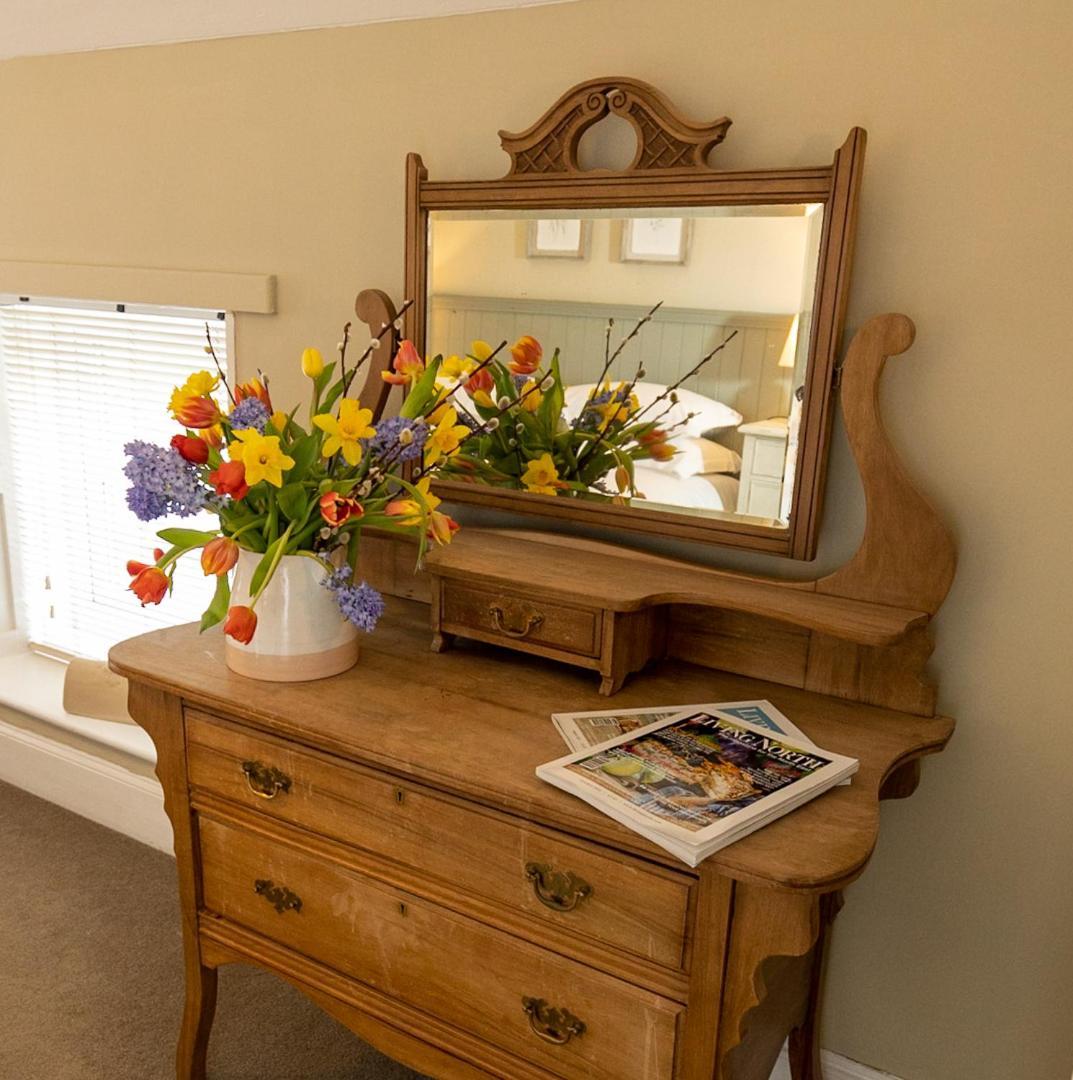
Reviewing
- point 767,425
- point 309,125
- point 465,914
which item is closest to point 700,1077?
point 465,914

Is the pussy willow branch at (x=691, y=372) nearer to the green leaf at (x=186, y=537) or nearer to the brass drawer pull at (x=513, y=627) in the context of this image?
the brass drawer pull at (x=513, y=627)

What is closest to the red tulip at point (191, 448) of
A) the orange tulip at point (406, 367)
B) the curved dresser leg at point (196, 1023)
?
the orange tulip at point (406, 367)

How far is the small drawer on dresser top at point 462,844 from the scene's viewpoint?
128cm

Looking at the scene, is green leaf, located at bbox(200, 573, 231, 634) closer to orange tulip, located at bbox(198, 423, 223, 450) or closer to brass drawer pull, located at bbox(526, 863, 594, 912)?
orange tulip, located at bbox(198, 423, 223, 450)

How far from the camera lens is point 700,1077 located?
1.29 meters

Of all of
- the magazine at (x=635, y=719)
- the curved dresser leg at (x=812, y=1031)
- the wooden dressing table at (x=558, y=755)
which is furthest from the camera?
the curved dresser leg at (x=812, y=1031)

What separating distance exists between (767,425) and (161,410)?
171 cm

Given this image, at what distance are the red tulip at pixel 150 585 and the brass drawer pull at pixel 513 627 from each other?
1.67 feet

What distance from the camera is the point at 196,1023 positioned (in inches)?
72.4

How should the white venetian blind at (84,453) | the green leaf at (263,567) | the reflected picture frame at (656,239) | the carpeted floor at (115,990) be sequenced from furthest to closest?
the white venetian blind at (84,453) < the carpeted floor at (115,990) < the reflected picture frame at (656,239) < the green leaf at (263,567)

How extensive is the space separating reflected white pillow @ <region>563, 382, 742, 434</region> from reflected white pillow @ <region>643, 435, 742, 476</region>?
0.02m

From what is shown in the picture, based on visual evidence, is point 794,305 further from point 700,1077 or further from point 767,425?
point 700,1077

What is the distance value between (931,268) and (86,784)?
8.20 feet

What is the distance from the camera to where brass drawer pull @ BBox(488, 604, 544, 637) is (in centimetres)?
160
